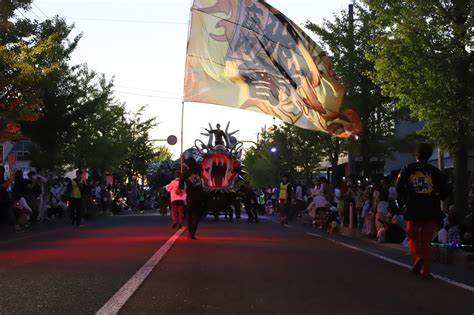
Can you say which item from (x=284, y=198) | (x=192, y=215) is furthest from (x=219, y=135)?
(x=192, y=215)

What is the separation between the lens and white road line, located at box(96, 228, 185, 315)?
254 inches

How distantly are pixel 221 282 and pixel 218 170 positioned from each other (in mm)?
18879

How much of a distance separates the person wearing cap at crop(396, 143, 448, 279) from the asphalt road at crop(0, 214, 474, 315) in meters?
0.38

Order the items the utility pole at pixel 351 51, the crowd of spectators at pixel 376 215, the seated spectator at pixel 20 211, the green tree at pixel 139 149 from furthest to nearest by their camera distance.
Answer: the green tree at pixel 139 149
the utility pole at pixel 351 51
the seated spectator at pixel 20 211
the crowd of spectators at pixel 376 215

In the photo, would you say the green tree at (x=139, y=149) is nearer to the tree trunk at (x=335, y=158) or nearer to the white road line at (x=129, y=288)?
the tree trunk at (x=335, y=158)

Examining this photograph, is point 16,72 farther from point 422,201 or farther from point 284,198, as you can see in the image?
point 422,201

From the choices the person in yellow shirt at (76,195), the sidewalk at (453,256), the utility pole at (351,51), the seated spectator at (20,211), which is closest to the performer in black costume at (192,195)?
the sidewalk at (453,256)

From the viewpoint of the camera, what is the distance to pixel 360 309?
21.6 ft

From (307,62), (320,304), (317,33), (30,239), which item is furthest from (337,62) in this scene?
(320,304)

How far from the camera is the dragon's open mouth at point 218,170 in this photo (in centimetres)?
2681

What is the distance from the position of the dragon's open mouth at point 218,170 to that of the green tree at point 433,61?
11.3 meters

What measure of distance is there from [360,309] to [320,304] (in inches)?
17.6

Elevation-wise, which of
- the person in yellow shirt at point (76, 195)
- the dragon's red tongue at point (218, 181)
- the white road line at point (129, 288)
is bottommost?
the white road line at point (129, 288)

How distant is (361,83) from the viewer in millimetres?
26797
